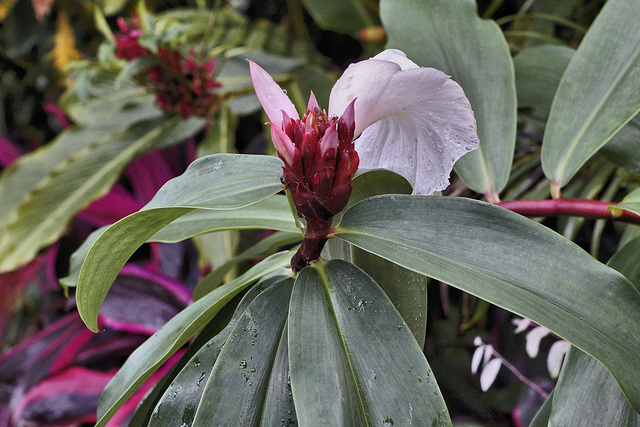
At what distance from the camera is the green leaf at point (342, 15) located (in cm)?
102

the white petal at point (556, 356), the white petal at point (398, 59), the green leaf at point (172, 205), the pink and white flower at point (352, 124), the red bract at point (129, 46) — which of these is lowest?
the white petal at point (556, 356)

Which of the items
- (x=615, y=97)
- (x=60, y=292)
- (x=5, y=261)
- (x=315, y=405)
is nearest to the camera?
(x=315, y=405)

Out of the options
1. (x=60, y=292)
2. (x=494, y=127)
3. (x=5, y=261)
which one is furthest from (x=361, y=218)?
(x=60, y=292)

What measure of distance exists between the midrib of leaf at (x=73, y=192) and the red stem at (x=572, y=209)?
716 mm

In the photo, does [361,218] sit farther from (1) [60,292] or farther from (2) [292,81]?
(1) [60,292]

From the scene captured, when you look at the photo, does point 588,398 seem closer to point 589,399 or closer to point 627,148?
point 589,399

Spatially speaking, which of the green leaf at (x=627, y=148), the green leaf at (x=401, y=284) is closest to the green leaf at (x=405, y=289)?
the green leaf at (x=401, y=284)

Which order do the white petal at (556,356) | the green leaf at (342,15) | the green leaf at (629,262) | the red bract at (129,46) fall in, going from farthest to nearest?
the green leaf at (342,15) < the red bract at (129,46) < the white petal at (556,356) < the green leaf at (629,262)

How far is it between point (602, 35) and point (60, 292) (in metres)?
0.99

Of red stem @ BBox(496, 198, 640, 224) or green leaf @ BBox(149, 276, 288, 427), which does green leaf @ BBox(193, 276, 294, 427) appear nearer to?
green leaf @ BBox(149, 276, 288, 427)

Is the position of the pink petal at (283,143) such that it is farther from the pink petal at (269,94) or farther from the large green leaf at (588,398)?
the large green leaf at (588,398)

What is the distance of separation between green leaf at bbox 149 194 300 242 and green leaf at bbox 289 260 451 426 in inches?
4.4

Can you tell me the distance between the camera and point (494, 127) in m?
0.46

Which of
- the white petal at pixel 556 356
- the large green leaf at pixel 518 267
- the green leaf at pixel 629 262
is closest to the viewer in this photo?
the large green leaf at pixel 518 267
